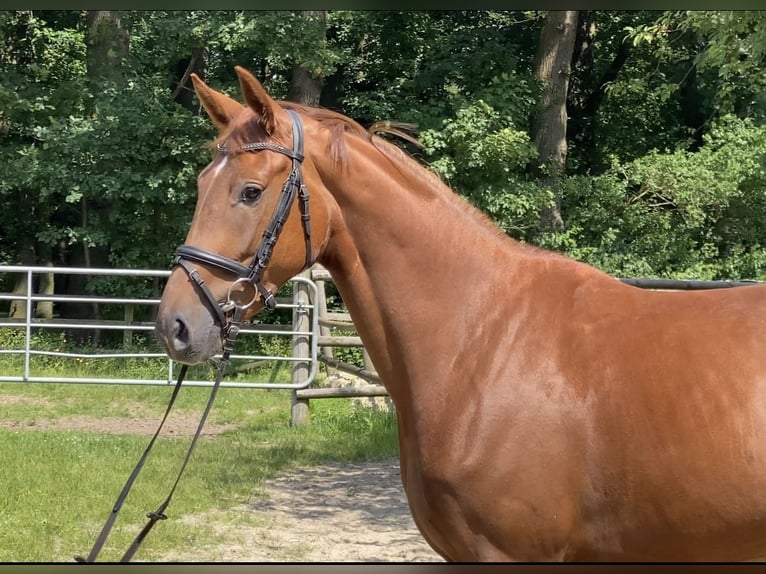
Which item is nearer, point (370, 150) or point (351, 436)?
point (370, 150)

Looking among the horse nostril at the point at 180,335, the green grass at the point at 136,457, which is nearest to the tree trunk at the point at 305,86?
the green grass at the point at 136,457

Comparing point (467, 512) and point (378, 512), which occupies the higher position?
point (467, 512)

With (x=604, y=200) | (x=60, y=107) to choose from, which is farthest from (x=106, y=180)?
(x=604, y=200)

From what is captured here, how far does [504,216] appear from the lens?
12.3 meters

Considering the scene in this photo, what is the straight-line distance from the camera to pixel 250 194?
232 centimetres

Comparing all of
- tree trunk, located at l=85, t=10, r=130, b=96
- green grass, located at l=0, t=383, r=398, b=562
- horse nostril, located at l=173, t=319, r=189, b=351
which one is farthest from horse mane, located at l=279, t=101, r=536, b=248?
tree trunk, located at l=85, t=10, r=130, b=96

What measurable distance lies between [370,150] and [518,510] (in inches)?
50.8

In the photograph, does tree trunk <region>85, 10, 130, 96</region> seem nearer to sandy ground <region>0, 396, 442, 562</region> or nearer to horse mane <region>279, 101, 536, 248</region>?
sandy ground <region>0, 396, 442, 562</region>

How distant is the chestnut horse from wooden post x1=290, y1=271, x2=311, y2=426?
5.48 meters

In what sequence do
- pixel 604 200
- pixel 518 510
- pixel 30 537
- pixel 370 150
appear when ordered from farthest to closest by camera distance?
pixel 604 200
pixel 30 537
pixel 370 150
pixel 518 510

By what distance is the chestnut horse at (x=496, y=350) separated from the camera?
7.23ft

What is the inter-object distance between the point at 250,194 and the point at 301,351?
577cm

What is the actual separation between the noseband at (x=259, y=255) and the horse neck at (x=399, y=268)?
12 centimetres

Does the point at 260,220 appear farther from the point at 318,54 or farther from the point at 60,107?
the point at 60,107
